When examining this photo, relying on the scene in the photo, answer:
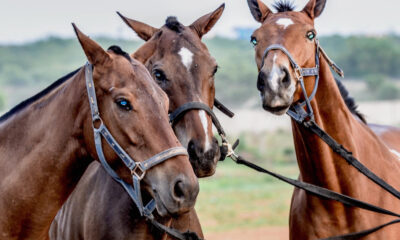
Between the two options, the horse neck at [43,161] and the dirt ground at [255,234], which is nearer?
the horse neck at [43,161]

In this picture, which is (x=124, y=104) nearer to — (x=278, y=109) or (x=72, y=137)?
(x=72, y=137)

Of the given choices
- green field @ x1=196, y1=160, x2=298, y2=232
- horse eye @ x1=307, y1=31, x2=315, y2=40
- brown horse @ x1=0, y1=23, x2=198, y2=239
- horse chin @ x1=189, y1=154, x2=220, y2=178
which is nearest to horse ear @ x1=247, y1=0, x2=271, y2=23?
horse eye @ x1=307, y1=31, x2=315, y2=40

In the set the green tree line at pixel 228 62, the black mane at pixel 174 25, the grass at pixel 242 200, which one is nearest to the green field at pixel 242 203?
the grass at pixel 242 200

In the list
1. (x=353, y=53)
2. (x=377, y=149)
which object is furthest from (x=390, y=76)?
(x=377, y=149)

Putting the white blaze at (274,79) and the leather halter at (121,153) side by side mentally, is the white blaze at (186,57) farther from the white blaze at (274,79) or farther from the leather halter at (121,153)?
the leather halter at (121,153)

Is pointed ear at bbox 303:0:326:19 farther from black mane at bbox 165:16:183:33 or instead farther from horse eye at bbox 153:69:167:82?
horse eye at bbox 153:69:167:82

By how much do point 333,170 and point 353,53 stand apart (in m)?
60.9

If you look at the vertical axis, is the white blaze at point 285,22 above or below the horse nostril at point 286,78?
above

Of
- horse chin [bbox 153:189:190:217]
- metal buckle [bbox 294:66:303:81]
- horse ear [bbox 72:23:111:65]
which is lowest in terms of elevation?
horse chin [bbox 153:189:190:217]

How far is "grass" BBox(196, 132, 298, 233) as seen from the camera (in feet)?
55.7

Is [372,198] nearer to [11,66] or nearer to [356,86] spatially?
[356,86]

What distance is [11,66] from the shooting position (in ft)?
211

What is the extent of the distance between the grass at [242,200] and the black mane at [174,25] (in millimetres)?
10888

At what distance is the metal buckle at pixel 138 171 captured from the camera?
12.6 ft
